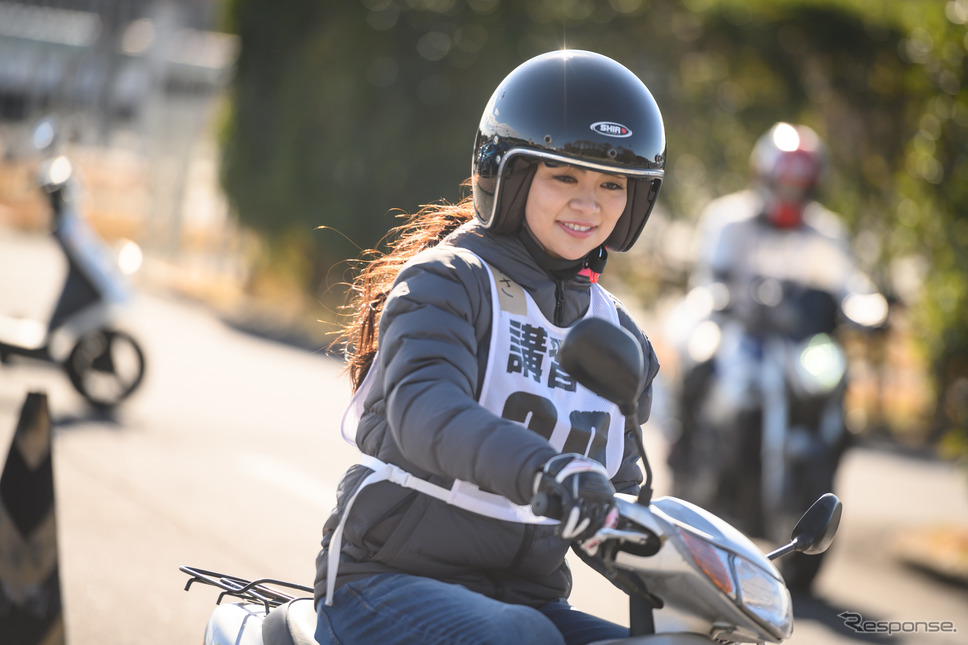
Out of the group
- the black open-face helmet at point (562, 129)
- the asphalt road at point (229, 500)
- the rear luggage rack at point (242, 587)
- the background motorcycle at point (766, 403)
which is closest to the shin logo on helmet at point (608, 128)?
the black open-face helmet at point (562, 129)

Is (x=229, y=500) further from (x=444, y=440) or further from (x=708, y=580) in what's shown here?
(x=708, y=580)

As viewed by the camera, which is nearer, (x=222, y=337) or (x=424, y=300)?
(x=424, y=300)

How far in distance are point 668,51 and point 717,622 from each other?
43.4 ft

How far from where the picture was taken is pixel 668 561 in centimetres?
214

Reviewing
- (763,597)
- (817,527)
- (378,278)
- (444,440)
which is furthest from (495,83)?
(763,597)

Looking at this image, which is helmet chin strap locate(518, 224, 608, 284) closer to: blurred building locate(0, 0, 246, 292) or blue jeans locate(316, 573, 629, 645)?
blue jeans locate(316, 573, 629, 645)

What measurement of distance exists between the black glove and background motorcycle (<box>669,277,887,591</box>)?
4740 mm

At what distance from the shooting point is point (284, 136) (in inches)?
638

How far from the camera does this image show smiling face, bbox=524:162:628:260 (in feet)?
9.36

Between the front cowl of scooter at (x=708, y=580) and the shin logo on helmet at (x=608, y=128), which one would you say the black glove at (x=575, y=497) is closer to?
the front cowl of scooter at (x=708, y=580)

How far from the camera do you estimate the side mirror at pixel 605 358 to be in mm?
2090

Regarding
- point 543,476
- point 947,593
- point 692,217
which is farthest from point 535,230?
point 692,217

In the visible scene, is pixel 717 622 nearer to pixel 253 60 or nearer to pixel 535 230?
pixel 535 230

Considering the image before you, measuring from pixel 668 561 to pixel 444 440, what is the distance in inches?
18.3
